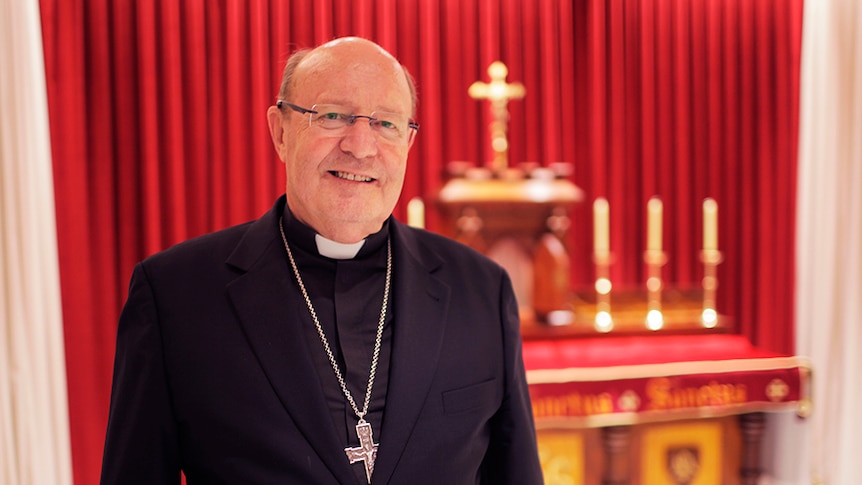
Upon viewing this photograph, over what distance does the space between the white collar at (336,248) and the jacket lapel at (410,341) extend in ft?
0.30

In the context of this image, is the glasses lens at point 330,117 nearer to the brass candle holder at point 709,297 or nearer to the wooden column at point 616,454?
the wooden column at point 616,454

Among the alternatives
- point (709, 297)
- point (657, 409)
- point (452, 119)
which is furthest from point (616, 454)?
point (452, 119)

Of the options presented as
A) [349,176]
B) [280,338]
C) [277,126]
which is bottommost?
[280,338]

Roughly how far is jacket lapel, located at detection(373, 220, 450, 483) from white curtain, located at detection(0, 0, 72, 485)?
2.32 m

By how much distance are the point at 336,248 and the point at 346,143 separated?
0.28 metres

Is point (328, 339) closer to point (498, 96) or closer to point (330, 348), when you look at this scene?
point (330, 348)

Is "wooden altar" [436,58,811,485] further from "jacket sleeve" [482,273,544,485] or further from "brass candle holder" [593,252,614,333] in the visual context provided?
"jacket sleeve" [482,273,544,485]

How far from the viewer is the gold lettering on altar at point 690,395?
311 centimetres

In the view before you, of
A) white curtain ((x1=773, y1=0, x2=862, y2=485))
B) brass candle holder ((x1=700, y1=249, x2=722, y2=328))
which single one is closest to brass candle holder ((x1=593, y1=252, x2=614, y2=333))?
brass candle holder ((x1=700, y1=249, x2=722, y2=328))

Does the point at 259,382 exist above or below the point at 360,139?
below

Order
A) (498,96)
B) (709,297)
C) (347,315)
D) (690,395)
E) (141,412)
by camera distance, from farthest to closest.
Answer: (709,297) → (498,96) → (690,395) → (347,315) → (141,412)

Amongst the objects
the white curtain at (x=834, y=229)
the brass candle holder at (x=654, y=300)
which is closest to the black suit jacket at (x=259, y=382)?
the brass candle holder at (x=654, y=300)

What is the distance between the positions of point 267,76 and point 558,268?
192 cm

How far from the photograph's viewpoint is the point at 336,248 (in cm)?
163
